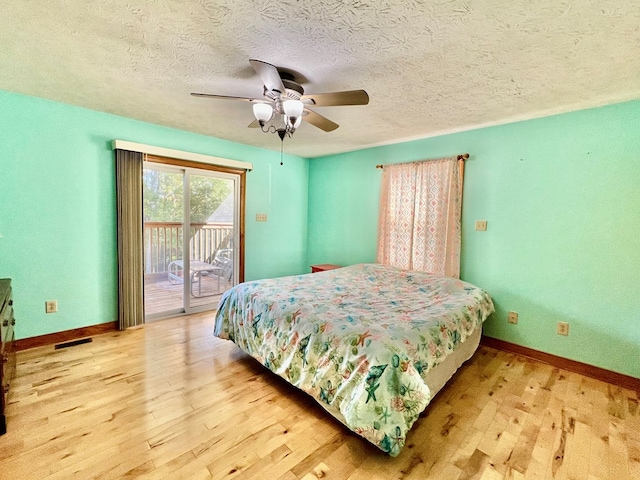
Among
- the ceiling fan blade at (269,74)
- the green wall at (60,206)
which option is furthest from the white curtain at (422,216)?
the green wall at (60,206)

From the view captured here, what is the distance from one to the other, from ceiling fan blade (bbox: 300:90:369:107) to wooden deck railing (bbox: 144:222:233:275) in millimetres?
2550

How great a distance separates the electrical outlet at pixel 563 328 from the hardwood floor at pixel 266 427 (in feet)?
1.12

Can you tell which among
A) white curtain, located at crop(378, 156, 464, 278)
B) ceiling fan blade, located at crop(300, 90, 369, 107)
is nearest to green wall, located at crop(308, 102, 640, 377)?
white curtain, located at crop(378, 156, 464, 278)

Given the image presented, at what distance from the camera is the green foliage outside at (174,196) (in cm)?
339

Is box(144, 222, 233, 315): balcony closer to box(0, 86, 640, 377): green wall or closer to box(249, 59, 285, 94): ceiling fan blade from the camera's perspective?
box(0, 86, 640, 377): green wall

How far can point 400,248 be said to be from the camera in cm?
354

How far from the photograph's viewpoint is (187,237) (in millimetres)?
3586

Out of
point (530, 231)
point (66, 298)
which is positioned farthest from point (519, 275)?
point (66, 298)

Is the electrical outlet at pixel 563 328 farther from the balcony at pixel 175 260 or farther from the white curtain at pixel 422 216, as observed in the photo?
the balcony at pixel 175 260

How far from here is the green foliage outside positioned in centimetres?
339

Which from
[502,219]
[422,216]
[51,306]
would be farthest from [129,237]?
[502,219]

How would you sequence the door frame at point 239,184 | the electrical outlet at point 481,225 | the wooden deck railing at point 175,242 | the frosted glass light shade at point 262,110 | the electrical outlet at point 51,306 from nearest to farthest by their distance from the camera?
the frosted glass light shade at point 262,110, the electrical outlet at point 51,306, the electrical outlet at point 481,225, the door frame at point 239,184, the wooden deck railing at point 175,242

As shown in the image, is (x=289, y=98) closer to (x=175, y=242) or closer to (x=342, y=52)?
(x=342, y=52)

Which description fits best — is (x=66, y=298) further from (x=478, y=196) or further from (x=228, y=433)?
(x=478, y=196)
